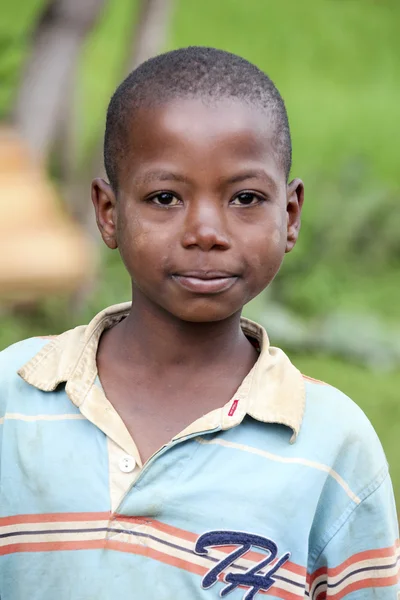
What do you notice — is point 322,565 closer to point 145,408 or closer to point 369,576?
point 369,576

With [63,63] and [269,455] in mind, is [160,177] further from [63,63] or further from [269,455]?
[63,63]

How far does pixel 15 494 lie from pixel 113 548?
234mm

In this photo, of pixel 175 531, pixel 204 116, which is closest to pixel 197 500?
pixel 175 531

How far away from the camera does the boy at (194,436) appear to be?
83.3 inches

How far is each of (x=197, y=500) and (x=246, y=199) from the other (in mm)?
593

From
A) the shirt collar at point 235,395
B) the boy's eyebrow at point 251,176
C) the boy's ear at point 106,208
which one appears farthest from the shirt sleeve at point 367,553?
the boy's ear at point 106,208

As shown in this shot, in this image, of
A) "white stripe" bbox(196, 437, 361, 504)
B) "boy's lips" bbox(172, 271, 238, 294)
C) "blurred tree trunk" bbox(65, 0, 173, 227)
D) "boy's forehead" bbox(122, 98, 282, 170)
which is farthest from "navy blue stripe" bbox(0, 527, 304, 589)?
"blurred tree trunk" bbox(65, 0, 173, 227)

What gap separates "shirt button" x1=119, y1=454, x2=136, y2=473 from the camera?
212cm

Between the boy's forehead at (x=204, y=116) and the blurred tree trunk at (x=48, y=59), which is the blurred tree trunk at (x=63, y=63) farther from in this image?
the boy's forehead at (x=204, y=116)

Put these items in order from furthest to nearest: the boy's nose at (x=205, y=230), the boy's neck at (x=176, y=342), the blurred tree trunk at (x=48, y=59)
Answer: the blurred tree trunk at (x=48, y=59) < the boy's neck at (x=176, y=342) < the boy's nose at (x=205, y=230)

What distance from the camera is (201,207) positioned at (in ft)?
6.97

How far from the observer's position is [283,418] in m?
2.17

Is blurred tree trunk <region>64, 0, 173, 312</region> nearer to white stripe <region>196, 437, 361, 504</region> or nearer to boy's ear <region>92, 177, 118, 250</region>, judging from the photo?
boy's ear <region>92, 177, 118, 250</region>

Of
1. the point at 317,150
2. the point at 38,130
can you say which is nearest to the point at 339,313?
the point at 317,150
